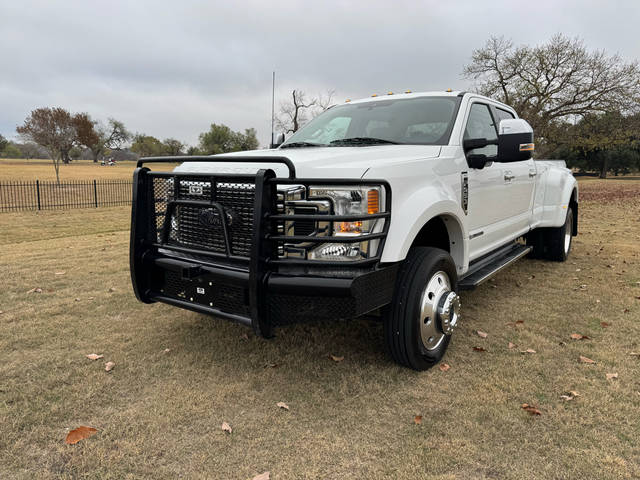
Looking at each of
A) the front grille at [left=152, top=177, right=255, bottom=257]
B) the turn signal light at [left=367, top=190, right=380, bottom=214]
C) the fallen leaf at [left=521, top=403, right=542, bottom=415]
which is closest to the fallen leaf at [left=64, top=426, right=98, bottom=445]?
the front grille at [left=152, top=177, right=255, bottom=257]

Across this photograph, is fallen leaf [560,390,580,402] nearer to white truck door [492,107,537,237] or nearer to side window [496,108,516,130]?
white truck door [492,107,537,237]

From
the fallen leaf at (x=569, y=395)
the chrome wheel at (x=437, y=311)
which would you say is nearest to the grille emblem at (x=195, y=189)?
the chrome wheel at (x=437, y=311)

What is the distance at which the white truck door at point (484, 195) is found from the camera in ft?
13.1

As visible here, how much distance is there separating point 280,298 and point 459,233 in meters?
1.70

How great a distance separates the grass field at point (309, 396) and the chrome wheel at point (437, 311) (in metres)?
0.26

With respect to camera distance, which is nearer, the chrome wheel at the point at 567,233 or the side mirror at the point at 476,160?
the side mirror at the point at 476,160

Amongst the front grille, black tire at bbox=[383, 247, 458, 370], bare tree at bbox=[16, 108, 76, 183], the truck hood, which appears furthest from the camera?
bare tree at bbox=[16, 108, 76, 183]

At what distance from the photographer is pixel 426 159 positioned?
129 inches

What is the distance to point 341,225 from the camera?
9.07ft

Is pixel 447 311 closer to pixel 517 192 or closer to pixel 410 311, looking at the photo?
pixel 410 311

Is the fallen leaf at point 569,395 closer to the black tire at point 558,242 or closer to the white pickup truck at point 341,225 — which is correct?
the white pickup truck at point 341,225

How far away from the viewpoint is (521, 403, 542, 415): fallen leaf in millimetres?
2807

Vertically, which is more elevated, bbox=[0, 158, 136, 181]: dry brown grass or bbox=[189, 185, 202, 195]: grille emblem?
bbox=[189, 185, 202, 195]: grille emblem

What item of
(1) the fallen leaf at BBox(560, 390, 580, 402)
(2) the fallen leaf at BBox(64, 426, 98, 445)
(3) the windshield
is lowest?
(2) the fallen leaf at BBox(64, 426, 98, 445)
